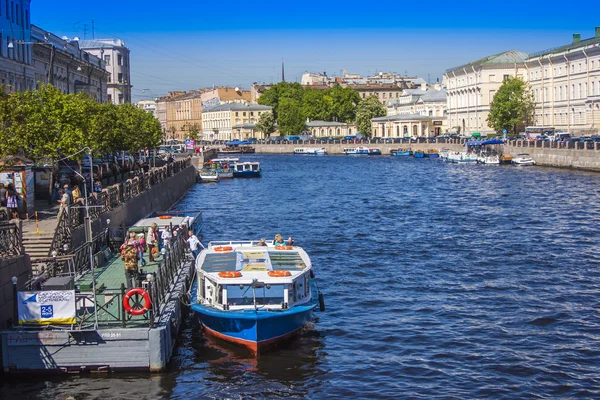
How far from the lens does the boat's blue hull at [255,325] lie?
64.2 feet

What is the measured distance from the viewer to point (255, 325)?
19.5 m

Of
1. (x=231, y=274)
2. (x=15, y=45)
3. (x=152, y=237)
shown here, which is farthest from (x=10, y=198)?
(x=15, y=45)

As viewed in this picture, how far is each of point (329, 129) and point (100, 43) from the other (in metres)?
63.4

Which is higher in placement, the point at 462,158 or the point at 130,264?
the point at 462,158

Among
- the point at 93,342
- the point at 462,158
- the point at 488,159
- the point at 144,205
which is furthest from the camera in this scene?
the point at 462,158

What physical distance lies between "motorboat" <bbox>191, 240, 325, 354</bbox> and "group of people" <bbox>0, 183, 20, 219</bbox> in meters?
9.29

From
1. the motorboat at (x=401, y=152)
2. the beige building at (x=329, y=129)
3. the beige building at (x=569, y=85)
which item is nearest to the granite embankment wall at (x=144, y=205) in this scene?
the beige building at (x=569, y=85)

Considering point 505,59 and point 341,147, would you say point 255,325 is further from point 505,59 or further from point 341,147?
point 341,147

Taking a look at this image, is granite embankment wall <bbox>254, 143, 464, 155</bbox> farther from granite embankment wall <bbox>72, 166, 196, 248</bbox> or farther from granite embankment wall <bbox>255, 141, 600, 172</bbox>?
granite embankment wall <bbox>72, 166, 196, 248</bbox>

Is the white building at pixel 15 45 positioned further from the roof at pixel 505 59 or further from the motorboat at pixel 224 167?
the roof at pixel 505 59

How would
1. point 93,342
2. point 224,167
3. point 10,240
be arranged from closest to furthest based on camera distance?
point 93,342 → point 10,240 → point 224,167

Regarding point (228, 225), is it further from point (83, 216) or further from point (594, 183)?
point (594, 183)

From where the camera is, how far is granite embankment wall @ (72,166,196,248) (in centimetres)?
2867

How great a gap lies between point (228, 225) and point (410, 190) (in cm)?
2287
